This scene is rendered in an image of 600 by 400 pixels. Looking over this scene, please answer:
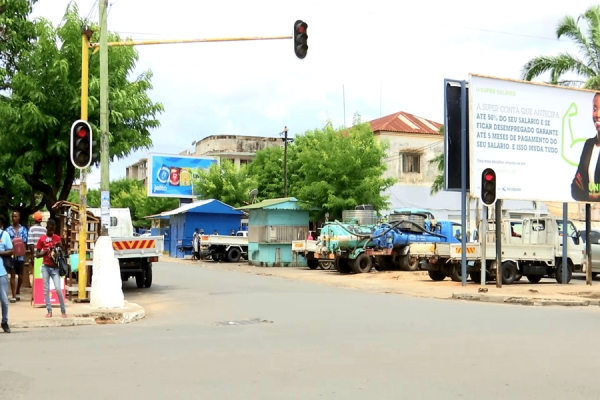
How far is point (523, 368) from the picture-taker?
27.3ft

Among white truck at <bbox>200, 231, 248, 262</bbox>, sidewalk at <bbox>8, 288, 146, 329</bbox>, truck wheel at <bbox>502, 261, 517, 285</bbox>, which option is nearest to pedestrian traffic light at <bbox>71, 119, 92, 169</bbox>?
sidewalk at <bbox>8, 288, 146, 329</bbox>

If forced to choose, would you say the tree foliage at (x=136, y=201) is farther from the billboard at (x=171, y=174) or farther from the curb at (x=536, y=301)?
the curb at (x=536, y=301)

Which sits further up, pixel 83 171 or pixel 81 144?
pixel 81 144

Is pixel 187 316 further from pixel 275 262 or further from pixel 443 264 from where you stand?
pixel 275 262

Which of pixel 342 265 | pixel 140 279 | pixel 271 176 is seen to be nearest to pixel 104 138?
pixel 140 279

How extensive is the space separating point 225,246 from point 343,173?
365 inches

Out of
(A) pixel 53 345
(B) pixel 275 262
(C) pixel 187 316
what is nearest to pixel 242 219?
(B) pixel 275 262

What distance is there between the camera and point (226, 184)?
189 ft

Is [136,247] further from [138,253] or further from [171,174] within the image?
[171,174]

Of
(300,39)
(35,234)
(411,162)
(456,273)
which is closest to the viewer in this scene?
(300,39)

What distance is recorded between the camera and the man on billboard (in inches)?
908

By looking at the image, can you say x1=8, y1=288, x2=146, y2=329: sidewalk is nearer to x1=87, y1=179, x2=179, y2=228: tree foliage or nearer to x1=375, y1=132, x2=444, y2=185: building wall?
x1=375, y1=132, x2=444, y2=185: building wall

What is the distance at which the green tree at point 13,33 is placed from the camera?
16031 mm

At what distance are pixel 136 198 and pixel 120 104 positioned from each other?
62685 mm
